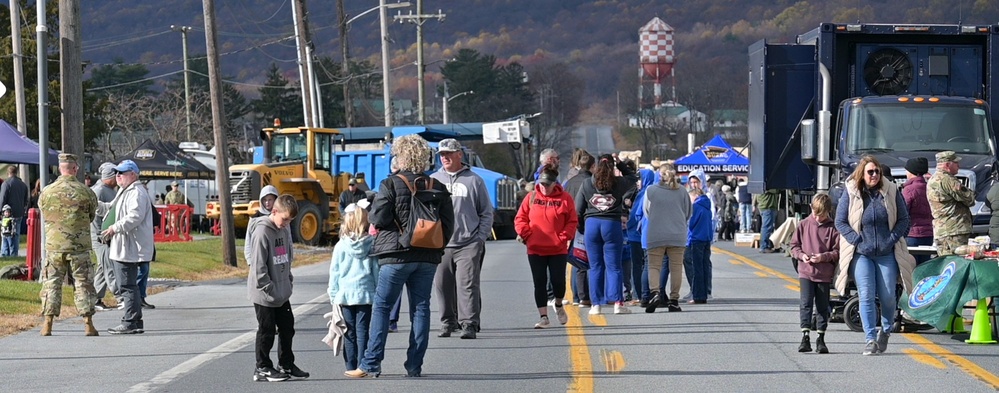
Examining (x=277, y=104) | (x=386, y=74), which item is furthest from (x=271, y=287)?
(x=277, y=104)

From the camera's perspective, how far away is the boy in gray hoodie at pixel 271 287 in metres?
10.6

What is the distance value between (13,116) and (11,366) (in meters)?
→ 36.9

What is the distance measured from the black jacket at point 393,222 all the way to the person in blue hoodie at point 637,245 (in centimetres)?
542

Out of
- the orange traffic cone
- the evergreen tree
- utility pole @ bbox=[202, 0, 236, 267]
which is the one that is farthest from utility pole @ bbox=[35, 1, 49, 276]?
the evergreen tree

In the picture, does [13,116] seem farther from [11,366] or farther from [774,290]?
[11,366]

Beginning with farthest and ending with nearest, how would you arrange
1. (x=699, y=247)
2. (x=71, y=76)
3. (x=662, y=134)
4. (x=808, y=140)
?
(x=662, y=134), (x=71, y=76), (x=808, y=140), (x=699, y=247)

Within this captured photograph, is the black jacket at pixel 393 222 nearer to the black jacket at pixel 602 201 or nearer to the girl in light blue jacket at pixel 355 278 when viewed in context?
the girl in light blue jacket at pixel 355 278

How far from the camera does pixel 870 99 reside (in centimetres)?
1866

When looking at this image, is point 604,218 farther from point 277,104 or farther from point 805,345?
point 277,104

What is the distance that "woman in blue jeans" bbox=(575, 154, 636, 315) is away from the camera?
49.0 feet

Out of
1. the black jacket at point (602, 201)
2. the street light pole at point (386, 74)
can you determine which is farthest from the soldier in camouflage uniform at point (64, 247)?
the street light pole at point (386, 74)

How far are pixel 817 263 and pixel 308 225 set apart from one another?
23921 millimetres

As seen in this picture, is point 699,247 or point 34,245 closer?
point 699,247

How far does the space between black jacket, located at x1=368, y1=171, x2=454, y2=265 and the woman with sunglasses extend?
3697mm
